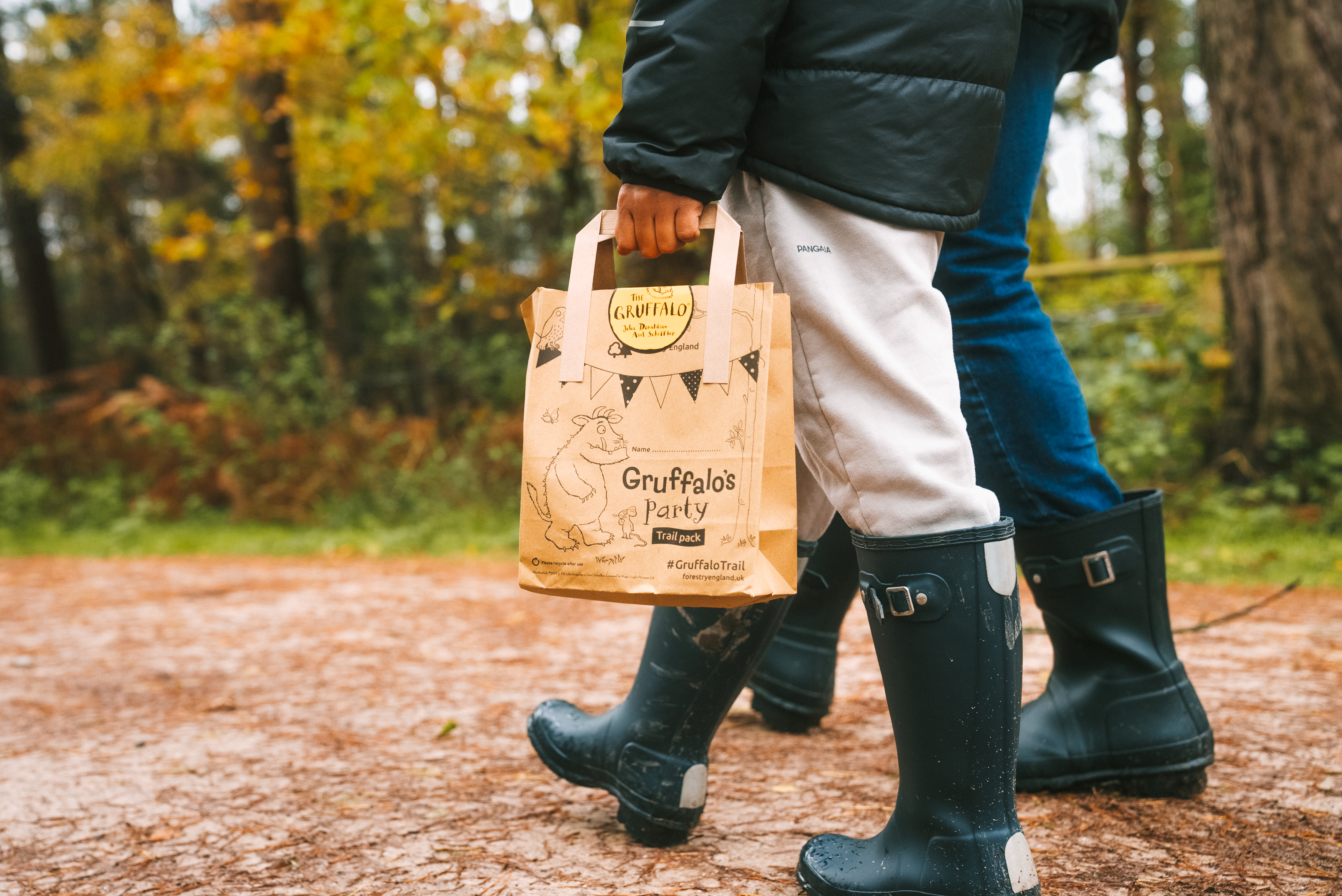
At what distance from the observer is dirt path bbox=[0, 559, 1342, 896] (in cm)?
139

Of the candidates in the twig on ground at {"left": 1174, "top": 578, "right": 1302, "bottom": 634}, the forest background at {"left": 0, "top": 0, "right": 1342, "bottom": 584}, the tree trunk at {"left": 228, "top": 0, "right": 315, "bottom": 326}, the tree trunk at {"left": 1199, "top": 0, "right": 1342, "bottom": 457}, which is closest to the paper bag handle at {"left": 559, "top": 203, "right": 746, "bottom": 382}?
the twig on ground at {"left": 1174, "top": 578, "right": 1302, "bottom": 634}

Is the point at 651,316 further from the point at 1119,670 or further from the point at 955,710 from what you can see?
the point at 1119,670

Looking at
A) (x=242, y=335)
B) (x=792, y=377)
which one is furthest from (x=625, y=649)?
(x=242, y=335)

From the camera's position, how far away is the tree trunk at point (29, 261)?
47.2 feet

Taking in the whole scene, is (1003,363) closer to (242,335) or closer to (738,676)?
(738,676)

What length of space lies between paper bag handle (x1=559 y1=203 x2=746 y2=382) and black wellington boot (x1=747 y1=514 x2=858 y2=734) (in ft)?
2.59

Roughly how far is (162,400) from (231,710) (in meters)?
7.00

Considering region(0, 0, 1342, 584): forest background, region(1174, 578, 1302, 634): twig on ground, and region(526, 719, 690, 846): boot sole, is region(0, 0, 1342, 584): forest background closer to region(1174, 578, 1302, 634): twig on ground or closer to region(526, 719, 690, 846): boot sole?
region(1174, 578, 1302, 634): twig on ground

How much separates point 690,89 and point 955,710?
81 centimetres

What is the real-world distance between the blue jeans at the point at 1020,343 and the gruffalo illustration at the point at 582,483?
2.07 feet

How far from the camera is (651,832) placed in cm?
149

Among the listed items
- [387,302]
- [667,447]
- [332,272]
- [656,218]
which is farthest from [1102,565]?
[332,272]

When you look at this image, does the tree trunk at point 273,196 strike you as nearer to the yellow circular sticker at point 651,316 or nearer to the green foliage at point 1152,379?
the green foliage at point 1152,379

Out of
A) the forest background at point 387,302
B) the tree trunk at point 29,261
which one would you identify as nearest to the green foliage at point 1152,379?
the forest background at point 387,302
